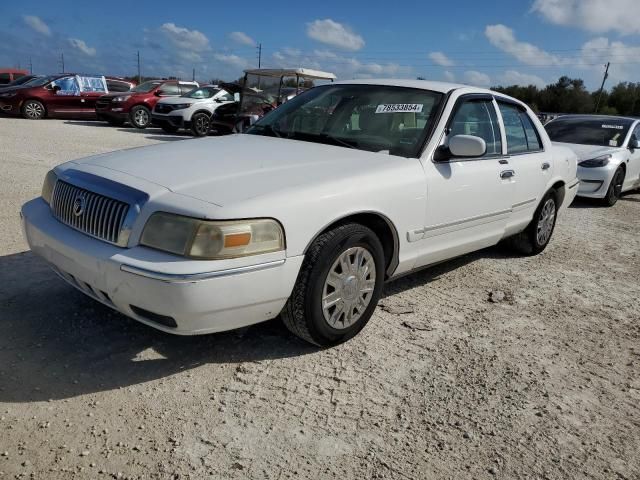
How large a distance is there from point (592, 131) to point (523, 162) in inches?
238

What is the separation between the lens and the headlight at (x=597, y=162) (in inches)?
337

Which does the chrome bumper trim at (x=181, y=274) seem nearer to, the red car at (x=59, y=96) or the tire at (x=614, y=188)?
the tire at (x=614, y=188)

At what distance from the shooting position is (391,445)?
7.88 feet

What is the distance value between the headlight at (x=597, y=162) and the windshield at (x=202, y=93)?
11.0 metres

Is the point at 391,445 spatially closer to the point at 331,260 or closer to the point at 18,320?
the point at 331,260

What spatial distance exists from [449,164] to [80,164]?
2.34 m

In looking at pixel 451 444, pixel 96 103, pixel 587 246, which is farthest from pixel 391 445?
pixel 96 103

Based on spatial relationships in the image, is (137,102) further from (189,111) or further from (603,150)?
(603,150)

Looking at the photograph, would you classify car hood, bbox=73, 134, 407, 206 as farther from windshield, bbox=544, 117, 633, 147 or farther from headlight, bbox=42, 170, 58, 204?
windshield, bbox=544, 117, 633, 147

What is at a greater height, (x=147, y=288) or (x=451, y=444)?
(x=147, y=288)

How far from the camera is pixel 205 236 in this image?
250cm

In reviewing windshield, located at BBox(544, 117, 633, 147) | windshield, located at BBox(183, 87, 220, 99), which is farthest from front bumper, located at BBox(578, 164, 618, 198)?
windshield, located at BBox(183, 87, 220, 99)

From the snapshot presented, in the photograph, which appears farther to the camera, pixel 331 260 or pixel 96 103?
pixel 96 103

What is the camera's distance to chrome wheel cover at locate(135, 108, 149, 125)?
1730 centimetres
